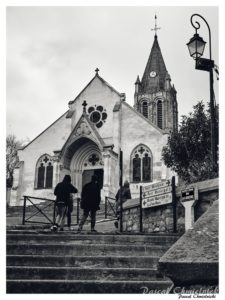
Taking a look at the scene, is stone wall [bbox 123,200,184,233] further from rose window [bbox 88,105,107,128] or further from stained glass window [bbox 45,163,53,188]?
rose window [bbox 88,105,107,128]

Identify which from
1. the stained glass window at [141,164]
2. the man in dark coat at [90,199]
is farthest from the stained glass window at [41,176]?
the man in dark coat at [90,199]

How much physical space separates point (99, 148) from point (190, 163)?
26.2 ft

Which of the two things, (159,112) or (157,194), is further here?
(159,112)

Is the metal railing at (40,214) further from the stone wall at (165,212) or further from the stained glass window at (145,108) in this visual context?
the stained glass window at (145,108)

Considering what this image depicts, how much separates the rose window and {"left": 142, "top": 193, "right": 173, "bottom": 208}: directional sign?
60.9ft

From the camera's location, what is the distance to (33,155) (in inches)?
1202

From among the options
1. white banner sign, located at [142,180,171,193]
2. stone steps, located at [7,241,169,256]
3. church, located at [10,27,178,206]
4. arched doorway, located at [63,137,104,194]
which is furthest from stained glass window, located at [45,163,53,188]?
stone steps, located at [7,241,169,256]

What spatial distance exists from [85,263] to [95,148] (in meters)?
21.7

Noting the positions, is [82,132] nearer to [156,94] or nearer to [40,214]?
[40,214]

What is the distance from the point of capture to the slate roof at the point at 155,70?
44.9 meters

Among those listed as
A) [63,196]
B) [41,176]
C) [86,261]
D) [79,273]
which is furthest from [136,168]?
[79,273]

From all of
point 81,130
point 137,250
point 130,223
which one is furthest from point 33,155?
point 137,250

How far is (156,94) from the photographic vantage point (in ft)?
142

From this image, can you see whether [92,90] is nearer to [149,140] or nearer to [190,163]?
[149,140]
